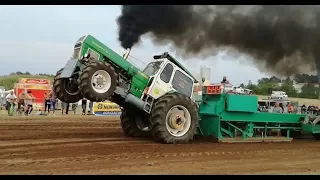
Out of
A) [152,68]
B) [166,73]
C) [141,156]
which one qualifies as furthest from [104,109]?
[141,156]

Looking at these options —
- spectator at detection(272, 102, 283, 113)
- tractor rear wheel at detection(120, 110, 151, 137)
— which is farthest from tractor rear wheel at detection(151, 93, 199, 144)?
spectator at detection(272, 102, 283, 113)

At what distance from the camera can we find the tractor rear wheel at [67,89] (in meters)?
10.3

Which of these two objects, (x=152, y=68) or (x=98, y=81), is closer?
(x=98, y=81)

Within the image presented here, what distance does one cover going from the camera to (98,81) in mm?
9680

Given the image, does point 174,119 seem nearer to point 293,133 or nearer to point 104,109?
point 293,133

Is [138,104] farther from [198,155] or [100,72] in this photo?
[198,155]

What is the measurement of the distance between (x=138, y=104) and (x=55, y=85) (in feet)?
6.75

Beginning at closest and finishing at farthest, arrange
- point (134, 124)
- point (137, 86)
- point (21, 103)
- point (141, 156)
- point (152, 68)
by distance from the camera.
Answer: point (141, 156)
point (137, 86)
point (152, 68)
point (134, 124)
point (21, 103)

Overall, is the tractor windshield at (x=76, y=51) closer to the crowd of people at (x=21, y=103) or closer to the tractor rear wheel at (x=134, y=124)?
the tractor rear wheel at (x=134, y=124)

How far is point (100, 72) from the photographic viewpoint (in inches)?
381

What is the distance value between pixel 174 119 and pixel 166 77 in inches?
43.5

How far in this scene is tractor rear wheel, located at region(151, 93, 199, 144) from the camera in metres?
10.2

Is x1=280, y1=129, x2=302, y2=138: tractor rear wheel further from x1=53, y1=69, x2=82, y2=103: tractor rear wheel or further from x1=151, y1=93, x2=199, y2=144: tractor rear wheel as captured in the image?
x1=53, y1=69, x2=82, y2=103: tractor rear wheel

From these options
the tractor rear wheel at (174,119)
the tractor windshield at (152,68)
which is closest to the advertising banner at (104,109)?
the tractor windshield at (152,68)
